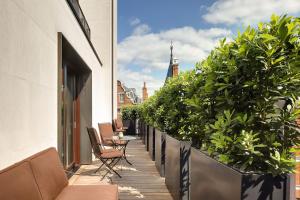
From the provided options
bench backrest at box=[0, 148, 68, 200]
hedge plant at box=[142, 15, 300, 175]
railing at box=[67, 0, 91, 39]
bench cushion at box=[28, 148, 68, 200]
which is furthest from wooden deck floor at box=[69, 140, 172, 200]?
railing at box=[67, 0, 91, 39]

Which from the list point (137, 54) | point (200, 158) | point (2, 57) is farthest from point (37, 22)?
point (137, 54)

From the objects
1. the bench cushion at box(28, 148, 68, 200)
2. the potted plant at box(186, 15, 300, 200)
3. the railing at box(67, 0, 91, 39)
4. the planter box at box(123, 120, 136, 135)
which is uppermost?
the railing at box(67, 0, 91, 39)

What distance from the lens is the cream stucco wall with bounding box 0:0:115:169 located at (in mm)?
1883

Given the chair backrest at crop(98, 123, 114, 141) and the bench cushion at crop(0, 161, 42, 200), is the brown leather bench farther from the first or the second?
the chair backrest at crop(98, 123, 114, 141)

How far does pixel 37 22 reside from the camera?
8.52 ft

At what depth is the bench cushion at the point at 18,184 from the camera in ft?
5.02

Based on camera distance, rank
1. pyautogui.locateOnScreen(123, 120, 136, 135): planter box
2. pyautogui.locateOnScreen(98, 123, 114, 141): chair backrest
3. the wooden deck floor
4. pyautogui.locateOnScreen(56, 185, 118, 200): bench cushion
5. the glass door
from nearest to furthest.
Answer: pyautogui.locateOnScreen(56, 185, 118, 200): bench cushion < the wooden deck floor < the glass door < pyautogui.locateOnScreen(98, 123, 114, 141): chair backrest < pyautogui.locateOnScreen(123, 120, 136, 135): planter box

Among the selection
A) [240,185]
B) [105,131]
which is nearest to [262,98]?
[240,185]

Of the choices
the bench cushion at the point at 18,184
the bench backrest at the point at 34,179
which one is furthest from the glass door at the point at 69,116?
the bench cushion at the point at 18,184

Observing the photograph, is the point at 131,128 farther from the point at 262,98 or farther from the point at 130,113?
the point at 262,98

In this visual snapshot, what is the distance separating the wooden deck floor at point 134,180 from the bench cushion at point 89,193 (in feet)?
3.59

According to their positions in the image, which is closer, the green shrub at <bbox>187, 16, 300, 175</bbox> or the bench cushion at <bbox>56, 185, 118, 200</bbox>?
the green shrub at <bbox>187, 16, 300, 175</bbox>

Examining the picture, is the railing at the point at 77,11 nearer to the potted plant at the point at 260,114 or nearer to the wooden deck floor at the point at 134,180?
the wooden deck floor at the point at 134,180

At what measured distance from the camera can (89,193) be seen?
2.53 metres
